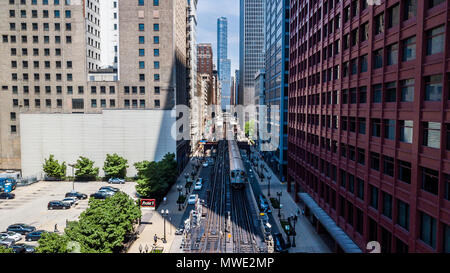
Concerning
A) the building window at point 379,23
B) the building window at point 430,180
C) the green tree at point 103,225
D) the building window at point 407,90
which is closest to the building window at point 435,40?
the building window at point 407,90

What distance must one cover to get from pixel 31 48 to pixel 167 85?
31516 millimetres

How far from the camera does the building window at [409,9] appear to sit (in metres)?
20.2

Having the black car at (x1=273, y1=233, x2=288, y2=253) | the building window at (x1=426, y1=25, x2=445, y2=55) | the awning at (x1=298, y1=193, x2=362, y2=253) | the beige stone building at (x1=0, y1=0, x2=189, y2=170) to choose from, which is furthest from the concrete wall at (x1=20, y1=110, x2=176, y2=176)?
the building window at (x1=426, y1=25, x2=445, y2=55)

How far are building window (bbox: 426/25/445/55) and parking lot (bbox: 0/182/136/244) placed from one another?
44.0 meters

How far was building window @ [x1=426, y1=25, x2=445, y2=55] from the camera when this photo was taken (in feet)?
56.4

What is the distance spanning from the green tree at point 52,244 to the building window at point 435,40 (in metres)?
28.9

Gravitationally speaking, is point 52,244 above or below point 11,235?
above

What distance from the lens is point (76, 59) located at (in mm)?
69125

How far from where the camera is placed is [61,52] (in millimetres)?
69188

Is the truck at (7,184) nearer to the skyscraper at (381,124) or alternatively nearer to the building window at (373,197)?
the skyscraper at (381,124)

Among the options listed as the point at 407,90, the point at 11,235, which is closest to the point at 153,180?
the point at 11,235

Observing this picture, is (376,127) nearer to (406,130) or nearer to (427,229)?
(406,130)

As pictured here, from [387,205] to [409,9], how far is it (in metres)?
14.0
